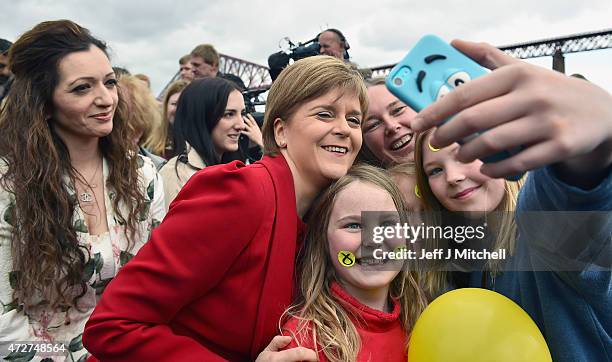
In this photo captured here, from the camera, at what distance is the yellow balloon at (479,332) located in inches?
41.6

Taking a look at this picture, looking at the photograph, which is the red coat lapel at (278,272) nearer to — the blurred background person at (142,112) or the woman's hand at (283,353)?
the woman's hand at (283,353)

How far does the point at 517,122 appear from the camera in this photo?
589 millimetres

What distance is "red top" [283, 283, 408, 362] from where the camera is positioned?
139 cm

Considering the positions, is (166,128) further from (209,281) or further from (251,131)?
(209,281)

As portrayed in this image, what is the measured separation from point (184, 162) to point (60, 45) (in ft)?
4.01

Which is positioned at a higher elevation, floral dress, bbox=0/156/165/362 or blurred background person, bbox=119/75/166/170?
blurred background person, bbox=119/75/166/170

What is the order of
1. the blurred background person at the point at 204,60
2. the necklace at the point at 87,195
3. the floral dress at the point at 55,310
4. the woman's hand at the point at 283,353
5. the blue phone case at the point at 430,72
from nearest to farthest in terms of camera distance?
the blue phone case at the point at 430,72 < the woman's hand at the point at 283,353 < the floral dress at the point at 55,310 < the necklace at the point at 87,195 < the blurred background person at the point at 204,60

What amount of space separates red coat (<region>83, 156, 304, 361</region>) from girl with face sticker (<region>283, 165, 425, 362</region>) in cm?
9

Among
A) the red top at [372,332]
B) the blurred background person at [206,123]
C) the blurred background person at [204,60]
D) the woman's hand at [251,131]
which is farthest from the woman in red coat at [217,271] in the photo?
the blurred background person at [204,60]

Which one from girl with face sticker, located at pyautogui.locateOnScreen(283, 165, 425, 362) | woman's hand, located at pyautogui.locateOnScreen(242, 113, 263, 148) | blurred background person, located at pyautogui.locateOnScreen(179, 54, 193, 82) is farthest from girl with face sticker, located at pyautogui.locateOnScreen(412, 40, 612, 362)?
blurred background person, located at pyautogui.locateOnScreen(179, 54, 193, 82)

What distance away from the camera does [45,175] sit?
203 centimetres

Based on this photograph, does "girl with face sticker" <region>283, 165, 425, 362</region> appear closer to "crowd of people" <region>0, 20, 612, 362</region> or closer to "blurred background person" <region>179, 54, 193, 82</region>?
"crowd of people" <region>0, 20, 612, 362</region>

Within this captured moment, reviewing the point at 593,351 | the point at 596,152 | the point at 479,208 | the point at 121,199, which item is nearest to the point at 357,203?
the point at 479,208

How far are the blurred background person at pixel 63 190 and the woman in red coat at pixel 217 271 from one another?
2.23 ft
